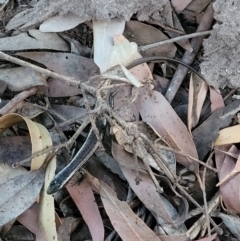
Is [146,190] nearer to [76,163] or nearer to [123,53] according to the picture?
[76,163]

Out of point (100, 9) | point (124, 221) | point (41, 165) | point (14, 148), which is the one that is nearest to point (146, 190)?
point (124, 221)

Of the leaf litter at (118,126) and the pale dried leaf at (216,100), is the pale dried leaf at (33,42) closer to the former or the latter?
the leaf litter at (118,126)

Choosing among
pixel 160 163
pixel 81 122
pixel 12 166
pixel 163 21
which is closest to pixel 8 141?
pixel 12 166

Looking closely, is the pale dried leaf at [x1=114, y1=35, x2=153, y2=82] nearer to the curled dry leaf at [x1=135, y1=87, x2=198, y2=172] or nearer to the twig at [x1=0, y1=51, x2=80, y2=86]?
the curled dry leaf at [x1=135, y1=87, x2=198, y2=172]

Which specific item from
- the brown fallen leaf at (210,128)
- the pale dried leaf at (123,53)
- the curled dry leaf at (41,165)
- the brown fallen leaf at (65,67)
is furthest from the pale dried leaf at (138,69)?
the curled dry leaf at (41,165)

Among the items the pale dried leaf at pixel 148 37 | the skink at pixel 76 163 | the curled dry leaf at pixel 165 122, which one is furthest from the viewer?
the pale dried leaf at pixel 148 37
